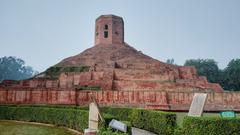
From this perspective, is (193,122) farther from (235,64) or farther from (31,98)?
(235,64)

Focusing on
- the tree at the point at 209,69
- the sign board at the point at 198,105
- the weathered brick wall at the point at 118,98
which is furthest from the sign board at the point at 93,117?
the tree at the point at 209,69

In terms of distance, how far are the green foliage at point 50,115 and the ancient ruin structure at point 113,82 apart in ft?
10.1

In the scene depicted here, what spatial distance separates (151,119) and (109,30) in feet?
78.5

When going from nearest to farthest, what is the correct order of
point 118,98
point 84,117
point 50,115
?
point 84,117, point 50,115, point 118,98

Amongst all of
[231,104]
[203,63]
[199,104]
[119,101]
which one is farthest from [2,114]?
[203,63]

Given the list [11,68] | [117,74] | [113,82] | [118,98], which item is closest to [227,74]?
[117,74]

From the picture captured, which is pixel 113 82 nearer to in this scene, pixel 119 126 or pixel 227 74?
pixel 119 126

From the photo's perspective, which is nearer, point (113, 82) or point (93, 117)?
point (93, 117)

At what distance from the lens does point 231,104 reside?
795 inches

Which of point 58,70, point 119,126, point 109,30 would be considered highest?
point 109,30

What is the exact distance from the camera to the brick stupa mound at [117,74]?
22.2 meters

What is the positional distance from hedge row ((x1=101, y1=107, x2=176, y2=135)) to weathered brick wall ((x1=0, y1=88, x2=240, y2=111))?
410cm

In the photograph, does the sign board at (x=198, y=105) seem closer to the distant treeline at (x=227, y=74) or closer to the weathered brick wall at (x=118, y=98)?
the weathered brick wall at (x=118, y=98)

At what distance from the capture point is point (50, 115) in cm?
1452
